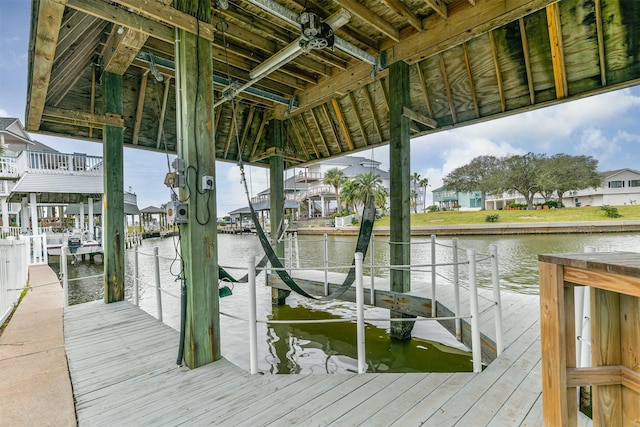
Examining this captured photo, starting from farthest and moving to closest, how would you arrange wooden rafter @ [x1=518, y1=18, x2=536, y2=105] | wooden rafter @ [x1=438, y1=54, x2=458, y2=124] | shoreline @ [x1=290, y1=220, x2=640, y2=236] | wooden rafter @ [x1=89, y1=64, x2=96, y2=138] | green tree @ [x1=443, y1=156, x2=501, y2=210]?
green tree @ [x1=443, y1=156, x2=501, y2=210], shoreline @ [x1=290, y1=220, x2=640, y2=236], wooden rafter @ [x1=89, y1=64, x2=96, y2=138], wooden rafter @ [x1=438, y1=54, x2=458, y2=124], wooden rafter @ [x1=518, y1=18, x2=536, y2=105]

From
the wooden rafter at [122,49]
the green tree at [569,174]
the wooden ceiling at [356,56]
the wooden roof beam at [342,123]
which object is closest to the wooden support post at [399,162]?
the wooden ceiling at [356,56]

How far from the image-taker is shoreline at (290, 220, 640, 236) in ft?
44.6

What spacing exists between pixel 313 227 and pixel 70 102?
18901 mm

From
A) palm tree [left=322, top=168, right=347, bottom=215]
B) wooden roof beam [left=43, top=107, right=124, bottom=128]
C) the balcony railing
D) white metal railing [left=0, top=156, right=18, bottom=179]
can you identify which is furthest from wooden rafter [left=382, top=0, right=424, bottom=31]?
palm tree [left=322, top=168, right=347, bottom=215]

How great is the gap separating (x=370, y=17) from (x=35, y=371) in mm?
4130

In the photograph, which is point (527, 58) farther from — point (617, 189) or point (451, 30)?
point (617, 189)

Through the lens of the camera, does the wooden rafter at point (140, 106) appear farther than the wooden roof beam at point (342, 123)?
No

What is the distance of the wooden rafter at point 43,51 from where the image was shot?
7.12 ft

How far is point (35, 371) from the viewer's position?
6.95 feet

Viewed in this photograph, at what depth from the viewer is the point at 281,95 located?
16.2 ft

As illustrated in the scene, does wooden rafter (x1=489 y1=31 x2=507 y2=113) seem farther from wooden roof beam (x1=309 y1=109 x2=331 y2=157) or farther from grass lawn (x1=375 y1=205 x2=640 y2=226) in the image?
grass lawn (x1=375 y1=205 x2=640 y2=226)

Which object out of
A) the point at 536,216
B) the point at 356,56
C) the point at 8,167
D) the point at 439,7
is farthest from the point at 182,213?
the point at 536,216

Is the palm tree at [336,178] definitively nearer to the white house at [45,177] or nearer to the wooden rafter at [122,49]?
the white house at [45,177]

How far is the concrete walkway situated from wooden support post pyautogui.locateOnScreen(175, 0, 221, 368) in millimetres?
741
